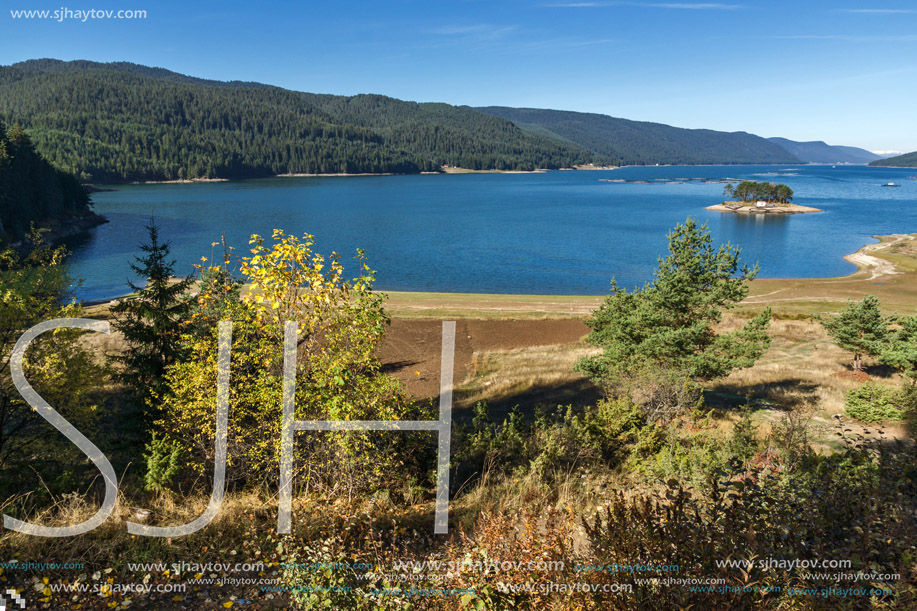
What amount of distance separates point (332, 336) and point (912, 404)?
40.2 feet

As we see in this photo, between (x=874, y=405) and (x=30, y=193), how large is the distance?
87.7m

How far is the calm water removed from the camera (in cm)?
5369

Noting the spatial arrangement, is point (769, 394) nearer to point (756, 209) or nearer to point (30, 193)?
A: point (30, 193)

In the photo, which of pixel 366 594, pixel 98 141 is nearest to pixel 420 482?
pixel 366 594

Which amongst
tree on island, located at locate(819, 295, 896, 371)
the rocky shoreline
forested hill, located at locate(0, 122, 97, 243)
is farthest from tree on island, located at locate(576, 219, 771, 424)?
the rocky shoreline

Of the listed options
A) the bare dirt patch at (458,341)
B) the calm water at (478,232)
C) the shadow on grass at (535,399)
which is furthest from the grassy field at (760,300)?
the shadow on grass at (535,399)

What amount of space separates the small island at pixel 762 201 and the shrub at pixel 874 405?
121240mm

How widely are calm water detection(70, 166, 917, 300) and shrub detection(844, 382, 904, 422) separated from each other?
3526 cm

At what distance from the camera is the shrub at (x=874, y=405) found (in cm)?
1122

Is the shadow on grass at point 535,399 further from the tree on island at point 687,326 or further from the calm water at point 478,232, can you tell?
the calm water at point 478,232

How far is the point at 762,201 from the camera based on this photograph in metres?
122

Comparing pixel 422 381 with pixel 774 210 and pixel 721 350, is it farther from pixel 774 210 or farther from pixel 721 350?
pixel 774 210

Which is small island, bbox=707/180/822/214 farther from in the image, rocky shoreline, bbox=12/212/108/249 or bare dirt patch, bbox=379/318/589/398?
rocky shoreline, bbox=12/212/108/249

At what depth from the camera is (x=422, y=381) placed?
2066 cm
